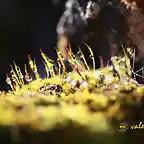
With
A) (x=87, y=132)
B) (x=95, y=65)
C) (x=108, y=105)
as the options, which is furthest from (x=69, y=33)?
(x=87, y=132)

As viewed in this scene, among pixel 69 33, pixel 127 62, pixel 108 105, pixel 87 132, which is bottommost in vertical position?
pixel 87 132

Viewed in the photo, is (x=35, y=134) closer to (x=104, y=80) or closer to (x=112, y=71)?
(x=104, y=80)

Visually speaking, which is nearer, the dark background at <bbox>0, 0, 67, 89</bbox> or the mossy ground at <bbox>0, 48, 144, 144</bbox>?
the mossy ground at <bbox>0, 48, 144, 144</bbox>

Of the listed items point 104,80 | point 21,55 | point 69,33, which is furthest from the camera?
point 69,33

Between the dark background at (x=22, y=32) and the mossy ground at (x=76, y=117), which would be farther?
the dark background at (x=22, y=32)

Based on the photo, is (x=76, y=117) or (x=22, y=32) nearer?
(x=76, y=117)

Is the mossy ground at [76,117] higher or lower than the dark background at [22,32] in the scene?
lower

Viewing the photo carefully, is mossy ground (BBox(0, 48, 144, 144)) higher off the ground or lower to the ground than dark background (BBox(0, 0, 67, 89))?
lower

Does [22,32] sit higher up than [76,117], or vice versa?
[22,32]
